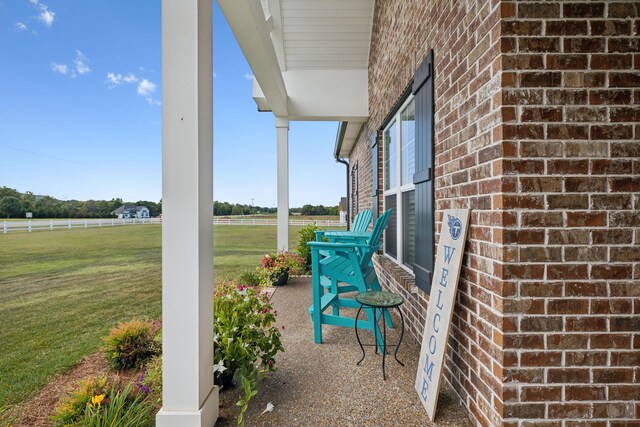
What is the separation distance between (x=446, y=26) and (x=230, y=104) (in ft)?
23.1

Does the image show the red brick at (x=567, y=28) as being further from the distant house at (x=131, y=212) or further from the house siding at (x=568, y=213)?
the distant house at (x=131, y=212)

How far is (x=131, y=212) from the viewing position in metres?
7.97

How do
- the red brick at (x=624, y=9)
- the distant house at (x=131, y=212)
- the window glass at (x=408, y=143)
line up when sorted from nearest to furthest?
the red brick at (x=624, y=9), the window glass at (x=408, y=143), the distant house at (x=131, y=212)

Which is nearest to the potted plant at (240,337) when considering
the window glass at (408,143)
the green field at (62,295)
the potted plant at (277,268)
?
the green field at (62,295)

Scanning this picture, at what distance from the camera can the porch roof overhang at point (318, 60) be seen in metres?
4.76

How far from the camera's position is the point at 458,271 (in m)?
1.71

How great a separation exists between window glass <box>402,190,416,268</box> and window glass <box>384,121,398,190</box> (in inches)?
16.5

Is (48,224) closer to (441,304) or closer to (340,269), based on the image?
(340,269)

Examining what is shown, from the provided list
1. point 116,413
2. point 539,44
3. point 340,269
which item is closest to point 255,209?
point 340,269

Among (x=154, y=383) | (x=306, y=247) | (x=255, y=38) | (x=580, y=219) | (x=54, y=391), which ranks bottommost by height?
(x=54, y=391)

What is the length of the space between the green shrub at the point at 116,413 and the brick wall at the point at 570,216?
70.7 inches

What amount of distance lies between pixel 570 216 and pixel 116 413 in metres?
2.35

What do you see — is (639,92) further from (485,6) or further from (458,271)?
(458,271)

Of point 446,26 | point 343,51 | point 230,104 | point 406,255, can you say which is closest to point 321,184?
point 230,104
